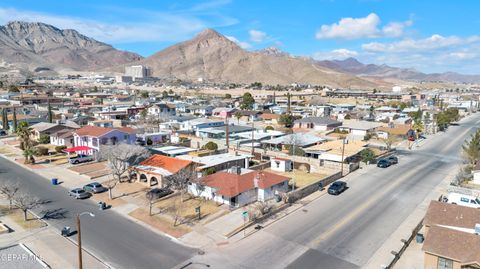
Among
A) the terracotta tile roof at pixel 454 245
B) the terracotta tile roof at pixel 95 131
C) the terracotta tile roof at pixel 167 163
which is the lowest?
the terracotta tile roof at pixel 454 245

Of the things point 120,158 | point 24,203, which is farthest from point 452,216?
point 24,203

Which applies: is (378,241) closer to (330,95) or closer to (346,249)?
(346,249)

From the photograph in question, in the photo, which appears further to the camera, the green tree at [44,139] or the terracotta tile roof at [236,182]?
the green tree at [44,139]

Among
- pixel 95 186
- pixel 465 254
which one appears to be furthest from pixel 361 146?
pixel 95 186

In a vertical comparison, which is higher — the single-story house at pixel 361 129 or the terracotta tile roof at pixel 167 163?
the single-story house at pixel 361 129

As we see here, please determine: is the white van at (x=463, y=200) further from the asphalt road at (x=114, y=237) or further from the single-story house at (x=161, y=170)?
the single-story house at (x=161, y=170)

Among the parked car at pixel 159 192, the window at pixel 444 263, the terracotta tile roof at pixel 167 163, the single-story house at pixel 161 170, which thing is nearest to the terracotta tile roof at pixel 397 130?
the single-story house at pixel 161 170
